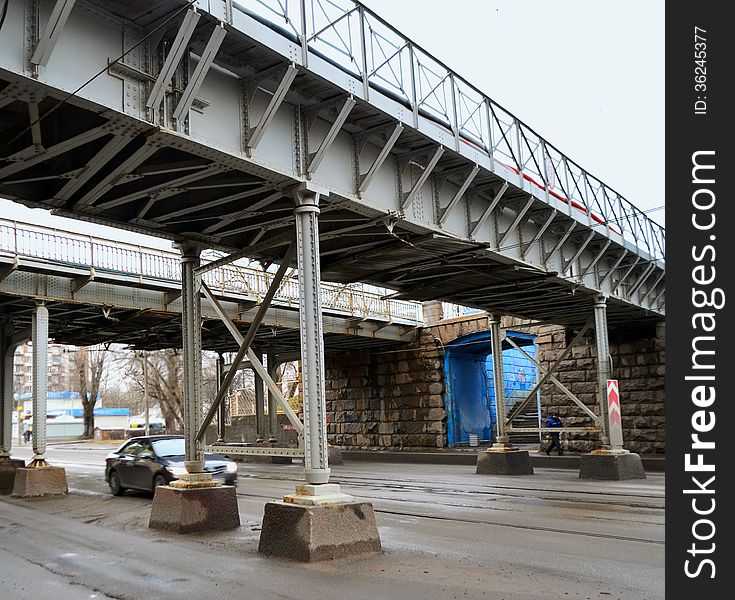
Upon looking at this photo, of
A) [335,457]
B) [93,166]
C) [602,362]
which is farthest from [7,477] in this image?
[602,362]

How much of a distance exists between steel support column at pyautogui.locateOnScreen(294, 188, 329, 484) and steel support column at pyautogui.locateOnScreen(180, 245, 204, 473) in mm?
2905

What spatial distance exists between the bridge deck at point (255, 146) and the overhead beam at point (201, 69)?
0.02 metres

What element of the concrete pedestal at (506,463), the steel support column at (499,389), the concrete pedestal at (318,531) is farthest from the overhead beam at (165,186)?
the concrete pedestal at (506,463)

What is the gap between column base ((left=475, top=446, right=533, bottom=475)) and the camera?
24078 mm

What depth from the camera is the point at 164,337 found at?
3186 cm

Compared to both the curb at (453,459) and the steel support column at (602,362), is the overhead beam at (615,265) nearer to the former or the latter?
the steel support column at (602,362)

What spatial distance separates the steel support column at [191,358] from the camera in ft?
41.0

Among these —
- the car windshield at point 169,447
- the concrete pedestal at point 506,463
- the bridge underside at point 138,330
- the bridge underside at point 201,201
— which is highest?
the bridge underside at point 201,201

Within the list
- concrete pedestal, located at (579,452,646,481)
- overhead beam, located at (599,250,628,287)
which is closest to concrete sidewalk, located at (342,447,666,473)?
concrete pedestal, located at (579,452,646,481)

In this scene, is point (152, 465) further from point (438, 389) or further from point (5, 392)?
point (438, 389)

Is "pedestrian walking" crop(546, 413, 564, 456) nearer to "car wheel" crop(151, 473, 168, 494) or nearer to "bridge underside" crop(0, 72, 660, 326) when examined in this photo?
"bridge underside" crop(0, 72, 660, 326)

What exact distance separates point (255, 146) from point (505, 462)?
17.1m

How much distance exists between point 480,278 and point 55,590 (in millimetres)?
13087
